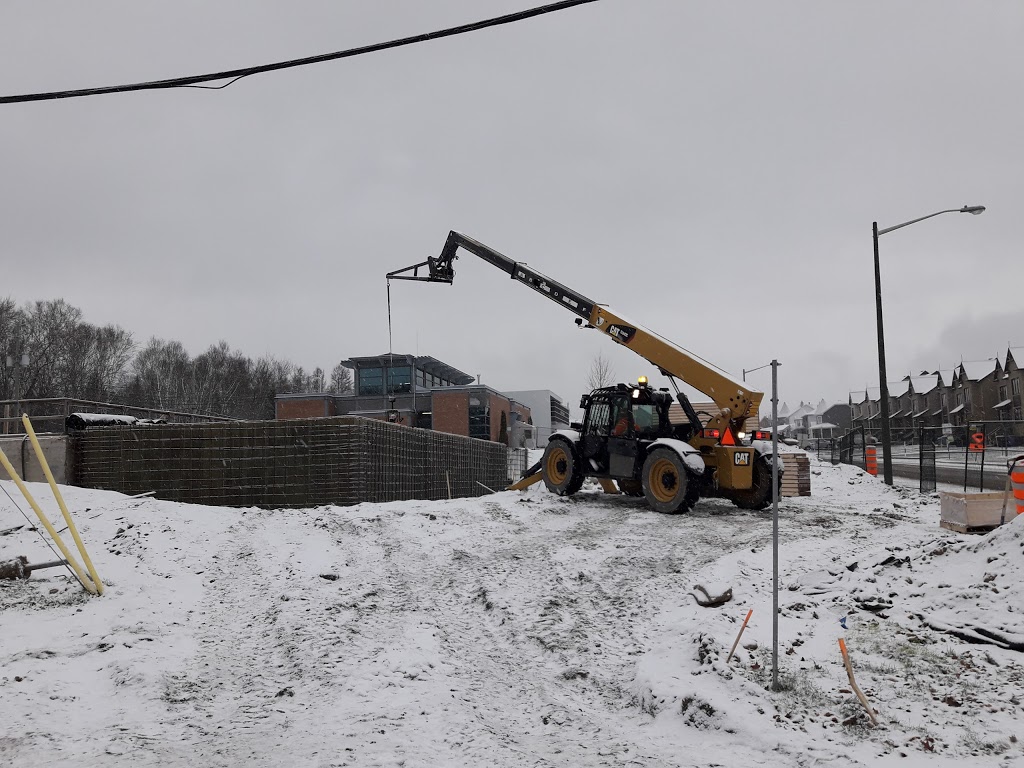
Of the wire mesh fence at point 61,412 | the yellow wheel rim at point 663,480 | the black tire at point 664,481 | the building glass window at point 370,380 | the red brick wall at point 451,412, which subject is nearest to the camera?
the black tire at point 664,481

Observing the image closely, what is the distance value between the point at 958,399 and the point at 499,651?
8170 centimetres

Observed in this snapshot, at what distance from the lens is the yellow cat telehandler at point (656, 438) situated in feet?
39.0

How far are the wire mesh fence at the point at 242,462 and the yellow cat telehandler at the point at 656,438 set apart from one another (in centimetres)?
435

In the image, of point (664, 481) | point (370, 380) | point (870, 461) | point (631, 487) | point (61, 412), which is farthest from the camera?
point (370, 380)

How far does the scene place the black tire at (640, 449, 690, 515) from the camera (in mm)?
11562

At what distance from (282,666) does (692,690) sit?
316 centimetres

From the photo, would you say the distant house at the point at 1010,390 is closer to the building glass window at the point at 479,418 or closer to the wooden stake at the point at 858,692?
the building glass window at the point at 479,418

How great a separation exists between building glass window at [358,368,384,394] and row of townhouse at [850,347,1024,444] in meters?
38.3

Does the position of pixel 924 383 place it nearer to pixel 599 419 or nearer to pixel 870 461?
pixel 870 461

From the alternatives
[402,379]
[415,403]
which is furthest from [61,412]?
[402,379]

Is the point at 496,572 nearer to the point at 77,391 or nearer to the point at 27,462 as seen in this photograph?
the point at 27,462

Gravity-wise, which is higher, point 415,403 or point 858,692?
point 415,403

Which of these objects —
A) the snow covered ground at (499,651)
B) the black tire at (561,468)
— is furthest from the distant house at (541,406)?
the snow covered ground at (499,651)

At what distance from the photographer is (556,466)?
14.5m
